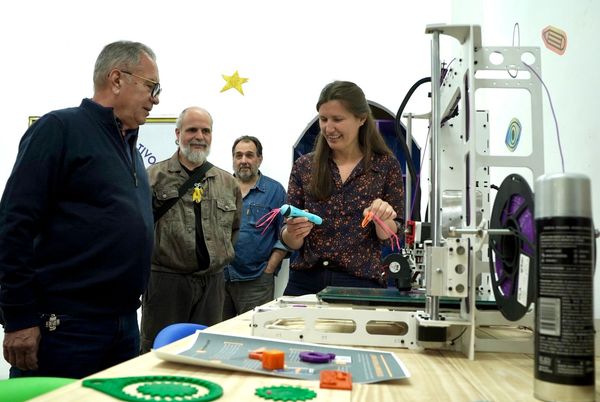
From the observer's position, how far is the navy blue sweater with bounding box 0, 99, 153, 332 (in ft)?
4.63

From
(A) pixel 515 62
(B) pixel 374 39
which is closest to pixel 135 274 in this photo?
(A) pixel 515 62

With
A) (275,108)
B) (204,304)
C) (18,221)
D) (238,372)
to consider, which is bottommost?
(204,304)

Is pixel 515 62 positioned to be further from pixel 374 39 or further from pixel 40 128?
pixel 374 39

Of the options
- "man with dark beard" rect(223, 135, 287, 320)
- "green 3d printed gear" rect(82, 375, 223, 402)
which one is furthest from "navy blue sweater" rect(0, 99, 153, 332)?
"man with dark beard" rect(223, 135, 287, 320)

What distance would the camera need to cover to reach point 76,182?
4.94ft

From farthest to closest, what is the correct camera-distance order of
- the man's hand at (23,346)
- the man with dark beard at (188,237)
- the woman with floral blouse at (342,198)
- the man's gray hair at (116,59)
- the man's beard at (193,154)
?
the man's beard at (193,154)
the man with dark beard at (188,237)
the man's gray hair at (116,59)
the woman with floral blouse at (342,198)
the man's hand at (23,346)

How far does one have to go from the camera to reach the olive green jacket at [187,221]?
2.42 m

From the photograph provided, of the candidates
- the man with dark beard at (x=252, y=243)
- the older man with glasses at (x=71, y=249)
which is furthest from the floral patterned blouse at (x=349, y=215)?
the man with dark beard at (x=252, y=243)

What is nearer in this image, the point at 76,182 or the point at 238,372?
the point at 238,372

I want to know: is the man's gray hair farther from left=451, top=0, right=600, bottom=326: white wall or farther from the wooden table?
left=451, top=0, right=600, bottom=326: white wall

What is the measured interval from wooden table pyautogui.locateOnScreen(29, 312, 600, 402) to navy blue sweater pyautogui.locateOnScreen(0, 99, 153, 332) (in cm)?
78

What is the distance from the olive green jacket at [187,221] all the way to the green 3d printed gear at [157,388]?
1.81 meters

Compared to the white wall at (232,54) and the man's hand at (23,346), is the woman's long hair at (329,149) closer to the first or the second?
the man's hand at (23,346)

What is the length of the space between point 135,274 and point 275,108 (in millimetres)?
2249
